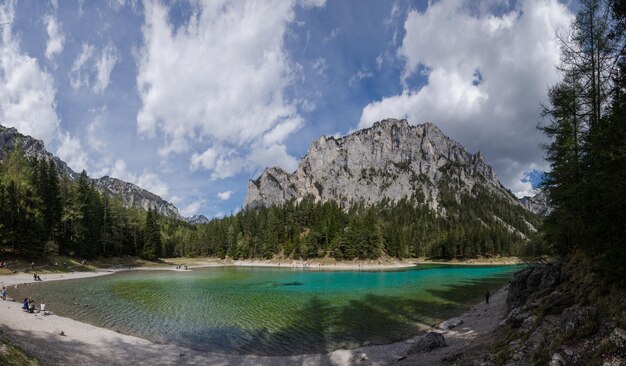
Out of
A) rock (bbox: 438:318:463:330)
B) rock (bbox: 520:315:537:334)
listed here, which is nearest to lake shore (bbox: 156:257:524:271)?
rock (bbox: 438:318:463:330)

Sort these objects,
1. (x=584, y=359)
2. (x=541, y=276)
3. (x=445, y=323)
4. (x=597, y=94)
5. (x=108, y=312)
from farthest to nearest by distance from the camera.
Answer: (x=108, y=312), (x=445, y=323), (x=541, y=276), (x=597, y=94), (x=584, y=359)

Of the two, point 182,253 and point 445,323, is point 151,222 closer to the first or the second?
point 182,253

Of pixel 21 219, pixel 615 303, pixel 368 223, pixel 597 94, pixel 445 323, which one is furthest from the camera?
pixel 368 223

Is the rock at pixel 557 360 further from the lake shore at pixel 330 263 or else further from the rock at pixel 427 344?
the lake shore at pixel 330 263

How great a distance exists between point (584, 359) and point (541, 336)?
3926 millimetres

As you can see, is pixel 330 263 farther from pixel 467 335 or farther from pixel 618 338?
pixel 618 338

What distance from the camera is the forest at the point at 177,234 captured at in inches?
2825

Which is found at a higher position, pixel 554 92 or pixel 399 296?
pixel 554 92

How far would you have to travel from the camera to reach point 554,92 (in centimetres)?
2617

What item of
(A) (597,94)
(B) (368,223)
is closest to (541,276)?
(A) (597,94)

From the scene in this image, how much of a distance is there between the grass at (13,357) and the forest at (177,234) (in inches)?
2498

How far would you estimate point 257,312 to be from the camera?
1483 inches

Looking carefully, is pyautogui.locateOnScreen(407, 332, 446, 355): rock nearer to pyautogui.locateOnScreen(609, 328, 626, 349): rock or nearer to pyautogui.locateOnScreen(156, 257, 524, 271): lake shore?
pyautogui.locateOnScreen(609, 328, 626, 349): rock

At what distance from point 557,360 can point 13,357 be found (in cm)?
2255
